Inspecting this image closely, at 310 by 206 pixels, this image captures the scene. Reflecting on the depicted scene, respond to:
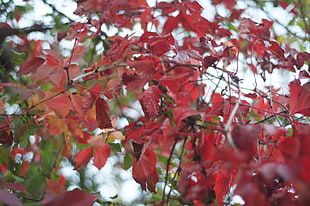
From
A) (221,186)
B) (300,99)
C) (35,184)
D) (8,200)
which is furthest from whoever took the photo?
(35,184)

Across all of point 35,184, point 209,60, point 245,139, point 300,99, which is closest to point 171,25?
point 209,60

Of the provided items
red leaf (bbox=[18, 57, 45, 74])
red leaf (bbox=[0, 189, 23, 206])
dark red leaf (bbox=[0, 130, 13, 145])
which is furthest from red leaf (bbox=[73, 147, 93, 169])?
red leaf (bbox=[0, 189, 23, 206])

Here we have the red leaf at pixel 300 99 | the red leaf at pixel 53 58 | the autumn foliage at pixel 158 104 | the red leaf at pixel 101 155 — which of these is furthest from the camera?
the red leaf at pixel 101 155

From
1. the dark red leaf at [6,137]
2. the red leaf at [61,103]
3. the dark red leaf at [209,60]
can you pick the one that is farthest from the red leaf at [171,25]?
the dark red leaf at [6,137]

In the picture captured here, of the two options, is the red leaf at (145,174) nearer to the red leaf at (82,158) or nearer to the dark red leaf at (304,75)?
the red leaf at (82,158)

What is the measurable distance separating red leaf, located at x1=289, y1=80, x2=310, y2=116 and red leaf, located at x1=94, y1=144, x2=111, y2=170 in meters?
0.55

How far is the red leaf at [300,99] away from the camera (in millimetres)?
597

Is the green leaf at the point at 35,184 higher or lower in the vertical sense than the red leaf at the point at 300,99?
lower

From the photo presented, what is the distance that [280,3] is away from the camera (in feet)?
5.35

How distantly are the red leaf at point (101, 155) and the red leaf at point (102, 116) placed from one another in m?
0.18

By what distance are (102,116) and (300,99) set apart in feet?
1.49

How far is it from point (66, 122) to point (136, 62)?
0.28 metres

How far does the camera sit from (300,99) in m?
0.61

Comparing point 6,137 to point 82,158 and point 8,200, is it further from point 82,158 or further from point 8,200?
point 8,200
